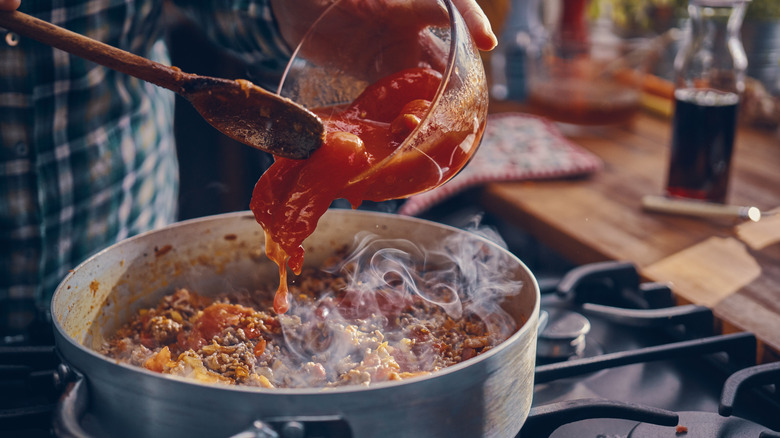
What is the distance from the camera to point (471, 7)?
96 centimetres

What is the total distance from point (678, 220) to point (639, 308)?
0.42 meters

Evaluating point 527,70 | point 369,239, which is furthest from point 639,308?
point 527,70

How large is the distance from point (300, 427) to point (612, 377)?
0.63 meters

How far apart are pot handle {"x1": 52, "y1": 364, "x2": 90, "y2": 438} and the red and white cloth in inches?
39.4

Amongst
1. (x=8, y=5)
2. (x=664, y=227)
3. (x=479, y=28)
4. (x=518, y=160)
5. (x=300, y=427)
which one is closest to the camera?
(x=300, y=427)

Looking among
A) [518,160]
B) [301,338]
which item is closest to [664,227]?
[518,160]

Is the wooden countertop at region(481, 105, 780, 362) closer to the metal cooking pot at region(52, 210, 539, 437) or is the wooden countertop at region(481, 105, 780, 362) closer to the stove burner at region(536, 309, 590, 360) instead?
the stove burner at region(536, 309, 590, 360)

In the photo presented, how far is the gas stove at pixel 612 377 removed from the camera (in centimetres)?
83

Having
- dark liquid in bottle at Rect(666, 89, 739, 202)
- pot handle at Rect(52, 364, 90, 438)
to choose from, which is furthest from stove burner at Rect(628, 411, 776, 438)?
dark liquid in bottle at Rect(666, 89, 739, 202)

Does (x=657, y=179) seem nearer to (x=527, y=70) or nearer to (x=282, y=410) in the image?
(x=527, y=70)

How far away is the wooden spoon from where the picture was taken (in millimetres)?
794

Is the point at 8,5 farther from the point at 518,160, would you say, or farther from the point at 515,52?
the point at 515,52

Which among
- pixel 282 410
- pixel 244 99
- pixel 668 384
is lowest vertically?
pixel 668 384

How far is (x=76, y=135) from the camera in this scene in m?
1.26
